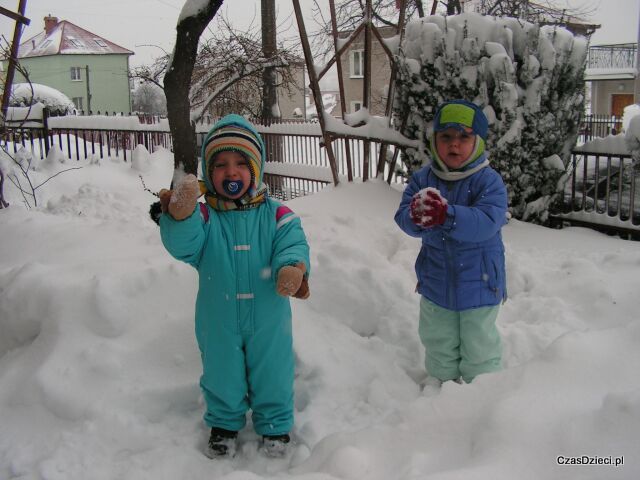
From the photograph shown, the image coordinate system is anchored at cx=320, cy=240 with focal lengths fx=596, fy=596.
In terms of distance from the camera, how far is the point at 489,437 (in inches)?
68.1

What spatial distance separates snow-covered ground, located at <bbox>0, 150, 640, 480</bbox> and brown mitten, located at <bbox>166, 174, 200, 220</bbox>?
39.8 inches

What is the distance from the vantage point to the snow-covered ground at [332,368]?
1.78 m

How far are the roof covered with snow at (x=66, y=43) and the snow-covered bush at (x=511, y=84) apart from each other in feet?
163

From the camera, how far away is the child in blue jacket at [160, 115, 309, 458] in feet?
8.50

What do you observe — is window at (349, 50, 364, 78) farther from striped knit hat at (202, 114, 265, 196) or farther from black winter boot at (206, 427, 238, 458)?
black winter boot at (206, 427, 238, 458)

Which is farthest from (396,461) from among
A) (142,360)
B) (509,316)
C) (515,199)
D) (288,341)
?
(515,199)

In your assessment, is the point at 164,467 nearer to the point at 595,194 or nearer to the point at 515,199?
the point at 515,199

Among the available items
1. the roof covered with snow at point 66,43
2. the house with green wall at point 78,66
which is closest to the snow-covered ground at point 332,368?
the house with green wall at point 78,66

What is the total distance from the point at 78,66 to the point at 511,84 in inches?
1987

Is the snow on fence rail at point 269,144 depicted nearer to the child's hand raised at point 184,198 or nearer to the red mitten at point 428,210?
the red mitten at point 428,210

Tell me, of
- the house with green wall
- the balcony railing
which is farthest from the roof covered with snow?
the balcony railing

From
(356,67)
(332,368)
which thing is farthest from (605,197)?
(356,67)

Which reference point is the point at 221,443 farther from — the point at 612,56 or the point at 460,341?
the point at 612,56

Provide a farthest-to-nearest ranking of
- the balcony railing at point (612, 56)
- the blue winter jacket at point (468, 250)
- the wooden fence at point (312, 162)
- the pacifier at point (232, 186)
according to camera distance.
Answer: the balcony railing at point (612, 56)
the wooden fence at point (312, 162)
the blue winter jacket at point (468, 250)
the pacifier at point (232, 186)
